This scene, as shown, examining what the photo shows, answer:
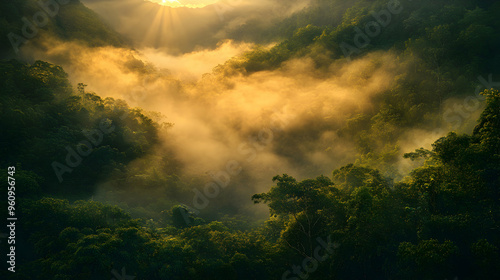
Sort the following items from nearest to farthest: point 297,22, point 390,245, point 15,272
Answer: point 15,272
point 390,245
point 297,22

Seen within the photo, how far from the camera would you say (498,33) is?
40406mm

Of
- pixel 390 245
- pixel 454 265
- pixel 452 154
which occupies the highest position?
pixel 452 154

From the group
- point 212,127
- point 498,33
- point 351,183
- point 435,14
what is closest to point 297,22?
point 212,127

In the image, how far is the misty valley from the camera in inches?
633

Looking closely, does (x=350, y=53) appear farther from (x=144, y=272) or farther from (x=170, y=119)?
(x=144, y=272)

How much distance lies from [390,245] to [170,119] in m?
63.7

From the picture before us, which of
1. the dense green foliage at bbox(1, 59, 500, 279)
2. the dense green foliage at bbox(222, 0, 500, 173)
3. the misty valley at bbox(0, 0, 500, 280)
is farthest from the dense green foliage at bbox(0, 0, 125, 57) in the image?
the dense green foliage at bbox(222, 0, 500, 173)

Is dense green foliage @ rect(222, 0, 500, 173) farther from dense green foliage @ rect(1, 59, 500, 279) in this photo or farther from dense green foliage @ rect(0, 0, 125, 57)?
dense green foliage @ rect(0, 0, 125, 57)

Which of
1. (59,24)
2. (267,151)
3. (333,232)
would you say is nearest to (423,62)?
(267,151)

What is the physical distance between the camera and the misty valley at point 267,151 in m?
16.1

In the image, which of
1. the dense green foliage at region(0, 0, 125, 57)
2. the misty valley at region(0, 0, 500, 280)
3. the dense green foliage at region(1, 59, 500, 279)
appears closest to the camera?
the dense green foliage at region(1, 59, 500, 279)

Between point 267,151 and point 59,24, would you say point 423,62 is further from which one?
point 59,24

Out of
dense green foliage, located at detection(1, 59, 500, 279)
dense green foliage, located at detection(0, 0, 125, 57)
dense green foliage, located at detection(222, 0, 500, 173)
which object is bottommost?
dense green foliage, located at detection(1, 59, 500, 279)

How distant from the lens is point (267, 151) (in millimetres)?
64062
